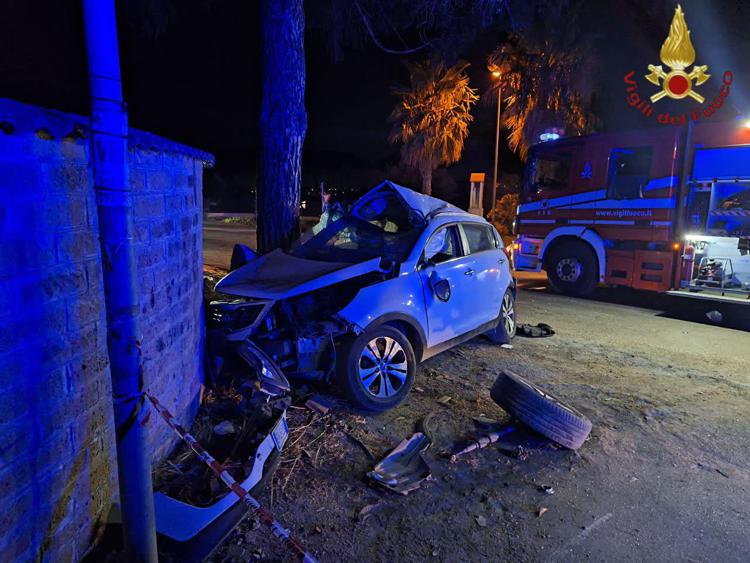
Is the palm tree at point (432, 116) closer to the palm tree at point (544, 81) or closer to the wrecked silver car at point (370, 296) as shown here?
the palm tree at point (544, 81)

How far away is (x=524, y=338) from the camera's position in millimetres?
7371

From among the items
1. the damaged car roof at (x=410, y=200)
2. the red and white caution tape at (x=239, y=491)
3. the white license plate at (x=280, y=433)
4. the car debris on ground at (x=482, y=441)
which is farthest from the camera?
the damaged car roof at (x=410, y=200)

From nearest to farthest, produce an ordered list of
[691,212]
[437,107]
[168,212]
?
[168,212] < [691,212] < [437,107]

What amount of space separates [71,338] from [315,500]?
5.88 ft

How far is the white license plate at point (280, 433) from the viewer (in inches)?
146

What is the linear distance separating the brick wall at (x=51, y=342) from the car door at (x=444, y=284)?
2881mm

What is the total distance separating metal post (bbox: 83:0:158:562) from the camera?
6.02 ft

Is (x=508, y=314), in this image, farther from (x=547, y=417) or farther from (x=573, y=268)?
(x=573, y=268)

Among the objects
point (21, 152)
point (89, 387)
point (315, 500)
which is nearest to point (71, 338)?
point (89, 387)

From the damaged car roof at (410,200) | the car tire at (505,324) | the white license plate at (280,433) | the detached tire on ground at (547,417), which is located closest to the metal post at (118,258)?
the white license plate at (280,433)

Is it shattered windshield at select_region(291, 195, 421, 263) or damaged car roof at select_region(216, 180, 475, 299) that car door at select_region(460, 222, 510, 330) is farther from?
shattered windshield at select_region(291, 195, 421, 263)

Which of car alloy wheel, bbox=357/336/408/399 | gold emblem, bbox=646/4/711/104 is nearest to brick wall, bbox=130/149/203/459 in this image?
car alloy wheel, bbox=357/336/408/399

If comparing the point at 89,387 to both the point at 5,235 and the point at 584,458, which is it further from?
the point at 584,458

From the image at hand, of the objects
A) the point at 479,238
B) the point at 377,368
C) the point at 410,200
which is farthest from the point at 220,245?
the point at 377,368
